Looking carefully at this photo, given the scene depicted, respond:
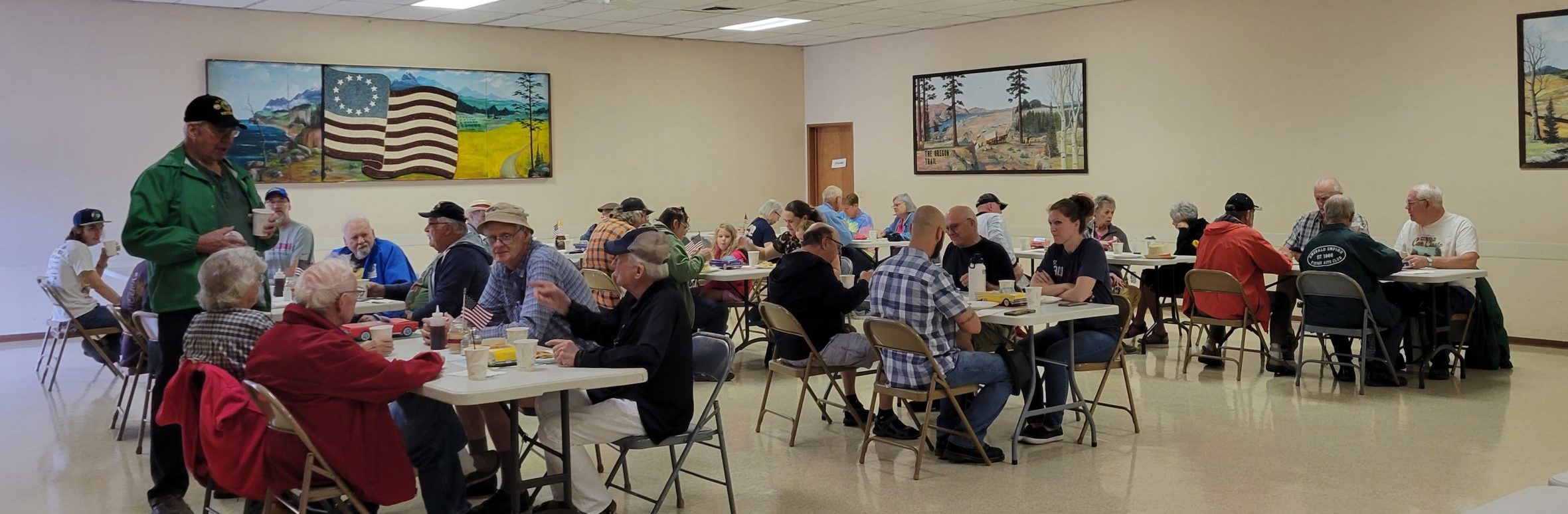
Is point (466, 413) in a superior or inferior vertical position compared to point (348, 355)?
inferior

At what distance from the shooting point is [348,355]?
3.53m

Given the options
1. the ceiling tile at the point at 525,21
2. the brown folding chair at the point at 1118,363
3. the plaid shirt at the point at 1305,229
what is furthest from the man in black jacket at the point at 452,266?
the ceiling tile at the point at 525,21

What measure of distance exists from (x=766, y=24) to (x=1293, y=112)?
16.5 ft

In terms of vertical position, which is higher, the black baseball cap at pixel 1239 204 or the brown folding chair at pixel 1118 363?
the black baseball cap at pixel 1239 204

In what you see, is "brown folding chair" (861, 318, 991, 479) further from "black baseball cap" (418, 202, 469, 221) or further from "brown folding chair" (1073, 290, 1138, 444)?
"black baseball cap" (418, 202, 469, 221)

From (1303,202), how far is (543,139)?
23.3ft

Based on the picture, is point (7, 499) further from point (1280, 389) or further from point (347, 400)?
point (1280, 389)

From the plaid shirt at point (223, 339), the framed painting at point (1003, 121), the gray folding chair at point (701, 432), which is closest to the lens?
the plaid shirt at point (223, 339)

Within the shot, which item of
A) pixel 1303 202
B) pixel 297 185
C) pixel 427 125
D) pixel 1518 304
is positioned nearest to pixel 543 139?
pixel 427 125

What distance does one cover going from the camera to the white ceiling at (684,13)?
10.6 meters

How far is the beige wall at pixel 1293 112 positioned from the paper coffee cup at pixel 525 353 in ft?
25.3

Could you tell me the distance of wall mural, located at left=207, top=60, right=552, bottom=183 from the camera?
10.6 meters

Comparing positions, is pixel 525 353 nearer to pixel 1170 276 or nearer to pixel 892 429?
pixel 892 429

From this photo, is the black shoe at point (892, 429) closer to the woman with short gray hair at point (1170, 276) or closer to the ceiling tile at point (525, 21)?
the woman with short gray hair at point (1170, 276)
